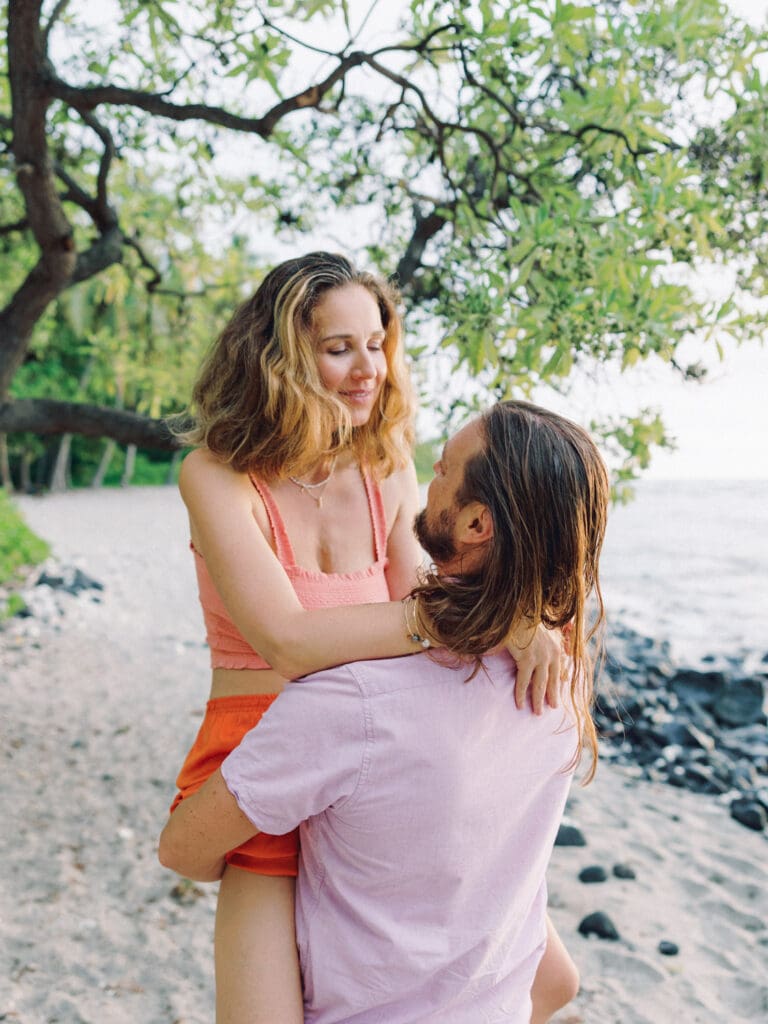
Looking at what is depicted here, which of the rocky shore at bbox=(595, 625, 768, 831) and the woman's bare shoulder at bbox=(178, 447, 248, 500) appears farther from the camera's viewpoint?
the rocky shore at bbox=(595, 625, 768, 831)

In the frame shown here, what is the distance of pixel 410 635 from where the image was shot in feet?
6.00

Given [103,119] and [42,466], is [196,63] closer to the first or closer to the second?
[103,119]

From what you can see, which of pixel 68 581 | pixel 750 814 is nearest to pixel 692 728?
pixel 750 814

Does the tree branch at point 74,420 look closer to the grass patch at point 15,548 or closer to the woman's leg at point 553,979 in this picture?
the woman's leg at point 553,979

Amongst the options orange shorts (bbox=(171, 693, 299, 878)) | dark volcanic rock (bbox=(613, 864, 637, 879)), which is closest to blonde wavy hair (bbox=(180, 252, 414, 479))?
orange shorts (bbox=(171, 693, 299, 878))

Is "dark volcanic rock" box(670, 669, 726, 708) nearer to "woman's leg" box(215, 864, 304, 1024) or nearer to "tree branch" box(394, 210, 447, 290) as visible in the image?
"tree branch" box(394, 210, 447, 290)

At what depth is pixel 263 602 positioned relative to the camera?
2.01 m

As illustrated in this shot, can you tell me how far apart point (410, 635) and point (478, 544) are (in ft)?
0.74

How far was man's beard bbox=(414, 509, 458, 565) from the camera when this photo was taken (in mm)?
1798

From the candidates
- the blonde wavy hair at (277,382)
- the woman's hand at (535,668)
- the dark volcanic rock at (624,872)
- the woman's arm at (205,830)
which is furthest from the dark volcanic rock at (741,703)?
the woman's arm at (205,830)

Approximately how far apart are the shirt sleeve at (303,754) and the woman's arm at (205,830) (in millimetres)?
48

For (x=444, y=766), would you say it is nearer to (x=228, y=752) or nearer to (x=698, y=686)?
(x=228, y=752)

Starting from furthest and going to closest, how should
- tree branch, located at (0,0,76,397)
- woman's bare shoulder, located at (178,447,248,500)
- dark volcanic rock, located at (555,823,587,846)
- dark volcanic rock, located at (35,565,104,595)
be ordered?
dark volcanic rock, located at (35,565,104,595) → dark volcanic rock, located at (555,823,587,846) → tree branch, located at (0,0,76,397) → woman's bare shoulder, located at (178,447,248,500)

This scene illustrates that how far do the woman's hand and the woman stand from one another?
0.04 feet
